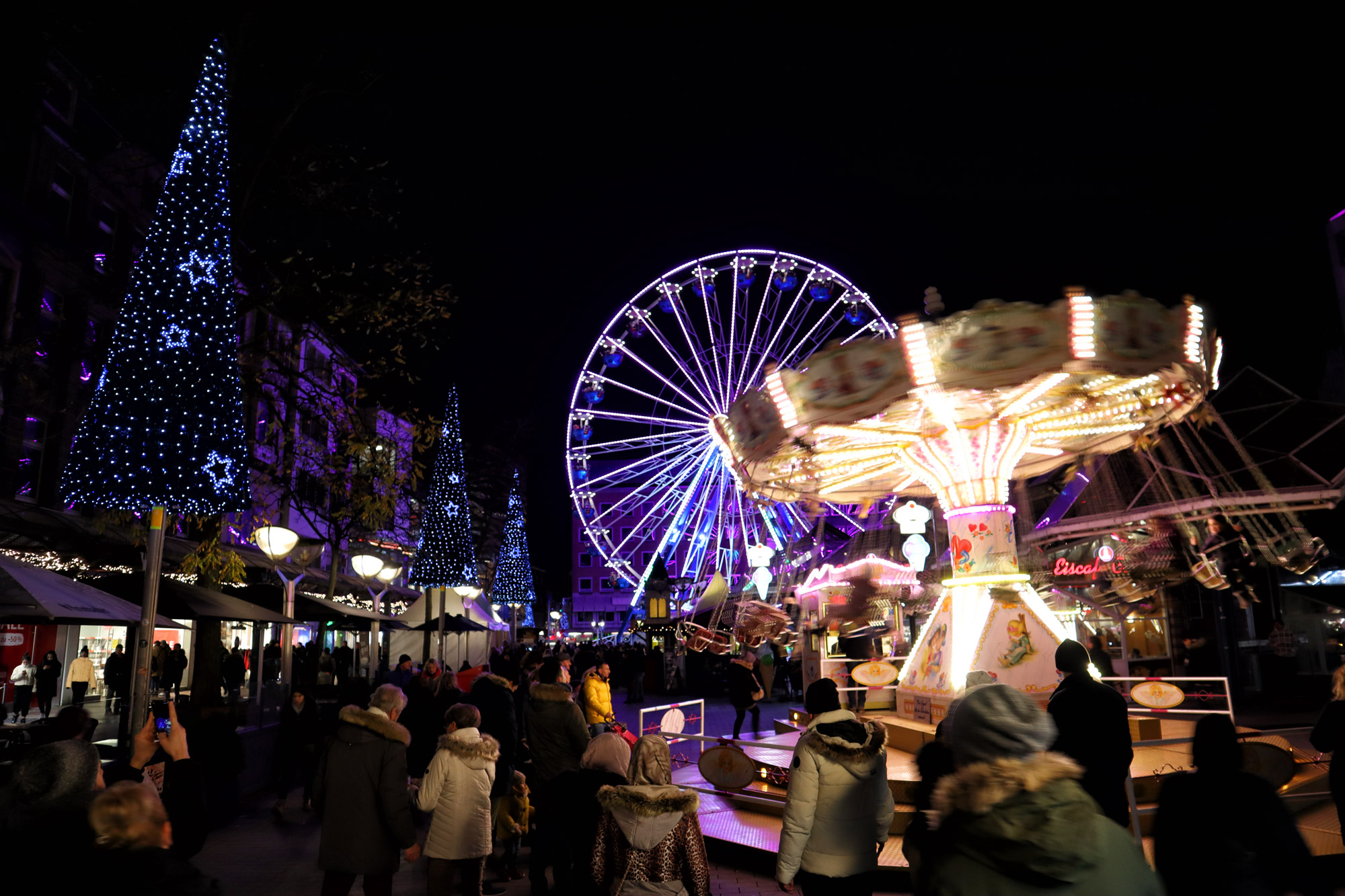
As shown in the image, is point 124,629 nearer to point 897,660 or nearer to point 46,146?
point 46,146

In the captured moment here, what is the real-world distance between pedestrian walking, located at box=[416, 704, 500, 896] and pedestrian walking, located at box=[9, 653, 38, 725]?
54.8ft

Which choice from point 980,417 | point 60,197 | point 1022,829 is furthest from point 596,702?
point 60,197

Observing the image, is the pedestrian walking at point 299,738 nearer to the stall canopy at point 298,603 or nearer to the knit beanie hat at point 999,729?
the stall canopy at point 298,603

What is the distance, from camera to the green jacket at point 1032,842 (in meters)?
2.04

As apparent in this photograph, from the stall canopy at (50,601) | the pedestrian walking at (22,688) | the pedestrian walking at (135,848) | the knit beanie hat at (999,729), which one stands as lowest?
the pedestrian walking at (22,688)

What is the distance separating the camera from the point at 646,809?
13.8 ft

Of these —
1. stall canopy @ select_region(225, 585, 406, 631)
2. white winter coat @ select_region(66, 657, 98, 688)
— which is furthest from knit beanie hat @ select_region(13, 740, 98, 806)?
white winter coat @ select_region(66, 657, 98, 688)

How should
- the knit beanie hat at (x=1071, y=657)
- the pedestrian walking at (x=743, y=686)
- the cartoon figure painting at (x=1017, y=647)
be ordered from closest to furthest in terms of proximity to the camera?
the knit beanie hat at (x=1071, y=657)
the cartoon figure painting at (x=1017, y=647)
the pedestrian walking at (x=743, y=686)

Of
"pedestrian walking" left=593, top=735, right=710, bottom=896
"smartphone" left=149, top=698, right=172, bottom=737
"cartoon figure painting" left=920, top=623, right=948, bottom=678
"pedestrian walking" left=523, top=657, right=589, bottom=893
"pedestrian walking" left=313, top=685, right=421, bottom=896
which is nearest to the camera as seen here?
"pedestrian walking" left=593, top=735, right=710, bottom=896

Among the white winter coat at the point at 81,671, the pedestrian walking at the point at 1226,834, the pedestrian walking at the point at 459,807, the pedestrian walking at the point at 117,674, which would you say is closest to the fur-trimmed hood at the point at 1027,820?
the pedestrian walking at the point at 1226,834

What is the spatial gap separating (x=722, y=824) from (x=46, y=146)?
19016 millimetres

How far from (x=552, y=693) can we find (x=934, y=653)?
845 centimetres

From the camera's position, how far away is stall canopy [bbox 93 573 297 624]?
1159 cm

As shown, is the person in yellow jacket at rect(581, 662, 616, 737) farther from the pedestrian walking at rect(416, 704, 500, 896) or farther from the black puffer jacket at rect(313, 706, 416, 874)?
the black puffer jacket at rect(313, 706, 416, 874)
